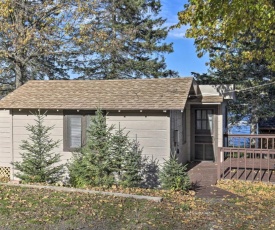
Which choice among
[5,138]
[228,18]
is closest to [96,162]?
[5,138]

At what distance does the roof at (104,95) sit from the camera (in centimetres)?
974

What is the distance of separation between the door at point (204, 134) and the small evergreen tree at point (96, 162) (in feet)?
15.7

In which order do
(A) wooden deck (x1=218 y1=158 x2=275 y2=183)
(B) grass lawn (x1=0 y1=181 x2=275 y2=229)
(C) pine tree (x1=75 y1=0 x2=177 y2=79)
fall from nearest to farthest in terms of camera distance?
(B) grass lawn (x1=0 y1=181 x2=275 y2=229), (A) wooden deck (x1=218 y1=158 x2=275 y2=183), (C) pine tree (x1=75 y1=0 x2=177 y2=79)

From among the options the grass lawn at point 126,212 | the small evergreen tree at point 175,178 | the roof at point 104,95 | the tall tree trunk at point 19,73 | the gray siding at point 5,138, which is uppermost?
the tall tree trunk at point 19,73

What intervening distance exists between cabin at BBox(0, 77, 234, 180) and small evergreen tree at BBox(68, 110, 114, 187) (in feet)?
3.85

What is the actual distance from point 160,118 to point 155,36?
1396 centimetres

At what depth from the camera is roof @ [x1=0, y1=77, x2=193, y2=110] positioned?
9.74 m

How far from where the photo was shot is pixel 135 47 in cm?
2261

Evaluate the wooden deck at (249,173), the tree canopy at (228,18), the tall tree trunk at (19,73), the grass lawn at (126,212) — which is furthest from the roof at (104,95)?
the tall tree trunk at (19,73)

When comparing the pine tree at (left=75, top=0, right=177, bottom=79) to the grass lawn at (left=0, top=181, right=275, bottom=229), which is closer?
the grass lawn at (left=0, top=181, right=275, bottom=229)

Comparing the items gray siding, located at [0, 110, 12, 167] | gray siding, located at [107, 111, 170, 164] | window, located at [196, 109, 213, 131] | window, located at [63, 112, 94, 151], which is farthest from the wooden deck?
gray siding, located at [0, 110, 12, 167]

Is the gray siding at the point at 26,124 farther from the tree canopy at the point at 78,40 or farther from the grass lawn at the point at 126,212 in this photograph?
the tree canopy at the point at 78,40

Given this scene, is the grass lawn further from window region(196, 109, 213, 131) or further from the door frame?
window region(196, 109, 213, 131)

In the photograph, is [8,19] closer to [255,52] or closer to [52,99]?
[52,99]
